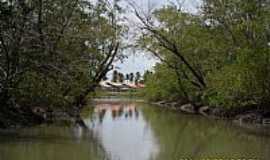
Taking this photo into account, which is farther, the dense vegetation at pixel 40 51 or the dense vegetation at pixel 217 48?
the dense vegetation at pixel 217 48

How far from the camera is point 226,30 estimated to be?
32406mm

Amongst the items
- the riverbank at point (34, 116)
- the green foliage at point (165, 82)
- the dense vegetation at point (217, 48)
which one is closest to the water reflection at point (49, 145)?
the riverbank at point (34, 116)

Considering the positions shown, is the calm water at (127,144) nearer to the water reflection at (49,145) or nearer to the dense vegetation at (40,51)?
the water reflection at (49,145)

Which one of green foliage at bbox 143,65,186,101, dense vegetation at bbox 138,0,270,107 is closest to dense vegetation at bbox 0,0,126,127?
dense vegetation at bbox 138,0,270,107

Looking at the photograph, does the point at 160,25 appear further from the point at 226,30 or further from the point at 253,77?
the point at 253,77

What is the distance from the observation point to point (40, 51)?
19.7 metres

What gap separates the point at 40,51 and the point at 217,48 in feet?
54.0

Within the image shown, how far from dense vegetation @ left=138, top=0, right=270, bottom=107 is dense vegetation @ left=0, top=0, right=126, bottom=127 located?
7935 millimetres

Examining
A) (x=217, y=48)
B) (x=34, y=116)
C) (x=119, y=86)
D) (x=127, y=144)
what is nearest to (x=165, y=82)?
(x=217, y=48)

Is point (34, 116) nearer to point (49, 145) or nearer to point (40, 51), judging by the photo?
point (40, 51)

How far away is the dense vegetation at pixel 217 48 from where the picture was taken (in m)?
27.9

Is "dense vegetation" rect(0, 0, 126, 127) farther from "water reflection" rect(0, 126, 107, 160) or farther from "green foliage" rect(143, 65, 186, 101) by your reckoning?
"green foliage" rect(143, 65, 186, 101)

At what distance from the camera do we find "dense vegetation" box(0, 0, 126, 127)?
19250 millimetres

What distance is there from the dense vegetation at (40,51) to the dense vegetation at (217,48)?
7935mm
